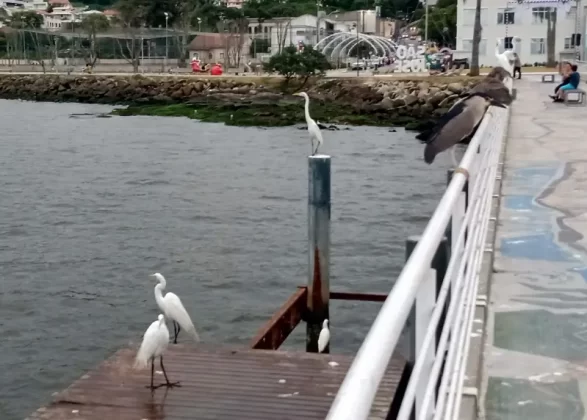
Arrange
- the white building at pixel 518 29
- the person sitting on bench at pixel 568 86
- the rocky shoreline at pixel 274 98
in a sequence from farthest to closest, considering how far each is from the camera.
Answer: the white building at pixel 518 29 < the rocky shoreline at pixel 274 98 < the person sitting on bench at pixel 568 86

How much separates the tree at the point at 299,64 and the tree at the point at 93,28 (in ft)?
123

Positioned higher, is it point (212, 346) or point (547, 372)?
point (547, 372)

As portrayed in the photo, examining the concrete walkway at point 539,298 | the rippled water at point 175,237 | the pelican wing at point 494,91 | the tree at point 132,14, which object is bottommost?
the rippled water at point 175,237

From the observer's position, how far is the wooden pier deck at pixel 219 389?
523 cm

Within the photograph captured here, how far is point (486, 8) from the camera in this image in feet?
191

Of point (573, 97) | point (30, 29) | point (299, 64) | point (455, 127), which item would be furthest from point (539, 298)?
point (30, 29)

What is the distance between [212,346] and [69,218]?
1367cm

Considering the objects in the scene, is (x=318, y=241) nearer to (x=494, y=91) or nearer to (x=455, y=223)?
(x=494, y=91)

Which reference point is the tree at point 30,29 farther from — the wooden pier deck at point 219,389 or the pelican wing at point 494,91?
the wooden pier deck at point 219,389

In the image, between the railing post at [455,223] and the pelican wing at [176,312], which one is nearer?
the railing post at [455,223]

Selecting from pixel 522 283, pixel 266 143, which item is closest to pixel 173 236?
pixel 522 283

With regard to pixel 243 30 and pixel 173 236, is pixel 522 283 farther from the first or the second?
pixel 243 30

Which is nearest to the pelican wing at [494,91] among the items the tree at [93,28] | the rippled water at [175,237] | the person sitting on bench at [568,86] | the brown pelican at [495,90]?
the brown pelican at [495,90]

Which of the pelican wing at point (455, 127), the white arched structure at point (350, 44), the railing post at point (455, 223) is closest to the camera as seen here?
the railing post at point (455, 223)
